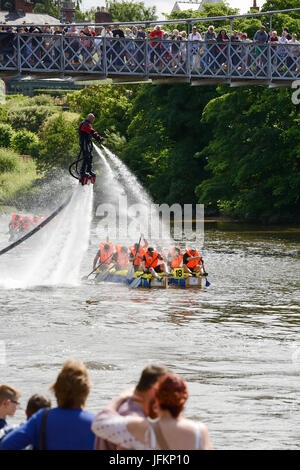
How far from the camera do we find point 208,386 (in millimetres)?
17188

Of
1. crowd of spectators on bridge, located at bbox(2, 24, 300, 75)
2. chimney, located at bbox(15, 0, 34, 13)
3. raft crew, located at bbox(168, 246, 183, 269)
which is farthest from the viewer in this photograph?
chimney, located at bbox(15, 0, 34, 13)

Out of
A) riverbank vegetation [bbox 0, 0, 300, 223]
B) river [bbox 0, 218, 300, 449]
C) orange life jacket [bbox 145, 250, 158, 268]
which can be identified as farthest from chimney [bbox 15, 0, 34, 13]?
orange life jacket [bbox 145, 250, 158, 268]

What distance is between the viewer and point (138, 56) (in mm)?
32531

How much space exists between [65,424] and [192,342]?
50.2 feet

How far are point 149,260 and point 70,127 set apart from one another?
50.1 m

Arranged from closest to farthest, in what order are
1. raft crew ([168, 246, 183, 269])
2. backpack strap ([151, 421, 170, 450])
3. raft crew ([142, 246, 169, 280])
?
backpack strap ([151, 421, 170, 450]), raft crew ([142, 246, 169, 280]), raft crew ([168, 246, 183, 269])

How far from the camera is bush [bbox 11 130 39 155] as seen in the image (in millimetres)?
88375

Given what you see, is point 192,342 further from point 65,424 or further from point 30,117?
point 30,117

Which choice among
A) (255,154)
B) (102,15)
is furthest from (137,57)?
(102,15)

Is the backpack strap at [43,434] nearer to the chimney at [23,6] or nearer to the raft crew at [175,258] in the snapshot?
the raft crew at [175,258]

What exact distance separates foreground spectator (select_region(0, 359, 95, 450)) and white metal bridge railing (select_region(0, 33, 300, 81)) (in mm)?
23293

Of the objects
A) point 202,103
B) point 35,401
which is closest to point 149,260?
point 35,401

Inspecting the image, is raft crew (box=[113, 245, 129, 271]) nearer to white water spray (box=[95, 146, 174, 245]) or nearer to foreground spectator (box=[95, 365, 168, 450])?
foreground spectator (box=[95, 365, 168, 450])
